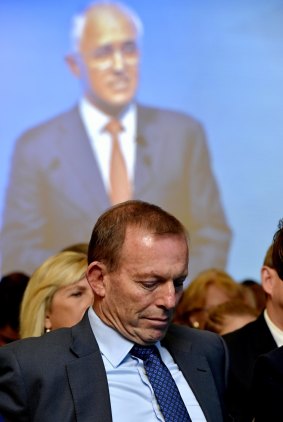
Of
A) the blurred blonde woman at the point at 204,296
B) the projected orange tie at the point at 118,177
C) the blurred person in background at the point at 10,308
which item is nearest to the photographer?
the blurred person in background at the point at 10,308

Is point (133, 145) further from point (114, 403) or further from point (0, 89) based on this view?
point (114, 403)

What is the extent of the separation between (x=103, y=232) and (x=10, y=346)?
40cm

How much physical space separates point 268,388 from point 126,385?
382 millimetres

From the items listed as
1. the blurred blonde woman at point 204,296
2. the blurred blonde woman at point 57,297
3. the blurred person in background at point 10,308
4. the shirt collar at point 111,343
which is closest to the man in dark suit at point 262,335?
the blurred blonde woman at point 57,297

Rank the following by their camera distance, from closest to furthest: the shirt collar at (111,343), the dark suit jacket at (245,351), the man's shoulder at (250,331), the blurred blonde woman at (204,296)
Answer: the shirt collar at (111,343) → the dark suit jacket at (245,351) → the man's shoulder at (250,331) → the blurred blonde woman at (204,296)

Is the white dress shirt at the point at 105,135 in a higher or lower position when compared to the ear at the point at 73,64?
lower

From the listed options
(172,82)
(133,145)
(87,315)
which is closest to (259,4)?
(172,82)

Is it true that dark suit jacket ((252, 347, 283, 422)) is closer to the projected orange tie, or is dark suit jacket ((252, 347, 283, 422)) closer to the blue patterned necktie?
the blue patterned necktie

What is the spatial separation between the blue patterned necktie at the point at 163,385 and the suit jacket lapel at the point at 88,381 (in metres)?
0.12

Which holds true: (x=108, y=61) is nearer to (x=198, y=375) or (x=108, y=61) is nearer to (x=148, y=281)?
(x=198, y=375)

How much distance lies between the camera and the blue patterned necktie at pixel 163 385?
9.09ft

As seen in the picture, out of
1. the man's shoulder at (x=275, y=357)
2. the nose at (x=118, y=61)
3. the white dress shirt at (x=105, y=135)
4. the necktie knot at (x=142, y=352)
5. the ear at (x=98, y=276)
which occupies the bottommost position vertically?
the man's shoulder at (x=275, y=357)

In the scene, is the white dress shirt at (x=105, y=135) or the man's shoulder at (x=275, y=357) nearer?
the man's shoulder at (x=275, y=357)

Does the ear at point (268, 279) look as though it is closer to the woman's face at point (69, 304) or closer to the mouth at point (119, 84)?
the woman's face at point (69, 304)
